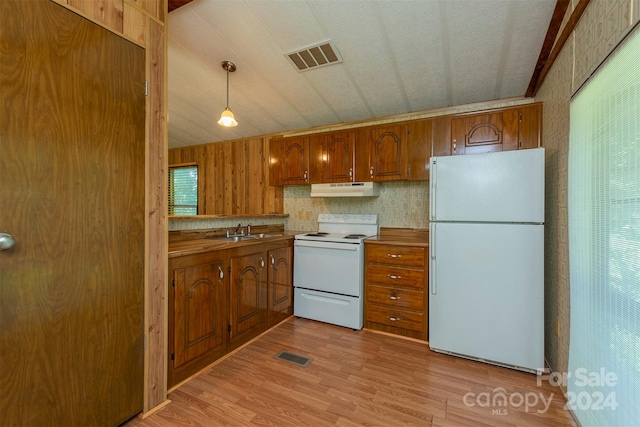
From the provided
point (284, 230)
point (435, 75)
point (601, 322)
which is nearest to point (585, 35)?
point (435, 75)

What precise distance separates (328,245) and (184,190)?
11.6 feet

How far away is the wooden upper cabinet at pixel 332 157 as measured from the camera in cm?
316

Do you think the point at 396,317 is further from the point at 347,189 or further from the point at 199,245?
the point at 199,245

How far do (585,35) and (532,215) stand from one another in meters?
1.14

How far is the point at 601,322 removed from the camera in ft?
4.16

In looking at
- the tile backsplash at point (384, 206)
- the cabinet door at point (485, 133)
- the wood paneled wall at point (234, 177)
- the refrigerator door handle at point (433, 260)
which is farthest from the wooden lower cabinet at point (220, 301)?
the cabinet door at point (485, 133)

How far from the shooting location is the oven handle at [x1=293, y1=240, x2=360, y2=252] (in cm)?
277

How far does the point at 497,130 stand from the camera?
8.29 feet

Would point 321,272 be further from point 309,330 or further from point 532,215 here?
point 532,215

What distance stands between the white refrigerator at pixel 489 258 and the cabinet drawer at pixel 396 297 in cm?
16

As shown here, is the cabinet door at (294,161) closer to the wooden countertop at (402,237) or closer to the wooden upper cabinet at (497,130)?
the wooden countertop at (402,237)

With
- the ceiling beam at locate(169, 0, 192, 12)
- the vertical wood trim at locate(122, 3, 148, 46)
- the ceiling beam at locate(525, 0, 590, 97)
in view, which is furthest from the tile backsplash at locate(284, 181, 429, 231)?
the vertical wood trim at locate(122, 3, 148, 46)

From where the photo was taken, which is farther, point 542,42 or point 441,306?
point 441,306

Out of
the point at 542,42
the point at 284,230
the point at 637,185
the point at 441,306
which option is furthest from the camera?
the point at 284,230
